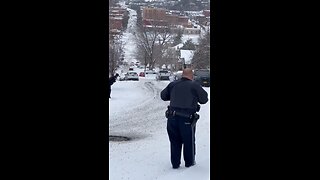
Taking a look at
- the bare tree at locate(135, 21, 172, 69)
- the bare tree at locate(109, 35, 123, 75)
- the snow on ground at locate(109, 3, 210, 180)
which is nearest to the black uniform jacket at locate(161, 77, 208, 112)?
the snow on ground at locate(109, 3, 210, 180)

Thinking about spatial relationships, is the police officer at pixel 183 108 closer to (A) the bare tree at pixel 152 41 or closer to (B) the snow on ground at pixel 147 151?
(B) the snow on ground at pixel 147 151

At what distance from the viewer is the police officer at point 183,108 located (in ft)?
20.1

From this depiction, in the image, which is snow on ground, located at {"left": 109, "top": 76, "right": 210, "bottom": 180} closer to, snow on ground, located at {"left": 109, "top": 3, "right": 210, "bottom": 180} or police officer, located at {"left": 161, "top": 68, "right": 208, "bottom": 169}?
snow on ground, located at {"left": 109, "top": 3, "right": 210, "bottom": 180}

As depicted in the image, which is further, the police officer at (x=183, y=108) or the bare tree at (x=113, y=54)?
the bare tree at (x=113, y=54)

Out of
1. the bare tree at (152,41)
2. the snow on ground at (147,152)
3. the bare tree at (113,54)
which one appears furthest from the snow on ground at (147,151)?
the bare tree at (152,41)

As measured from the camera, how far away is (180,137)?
6395 millimetres

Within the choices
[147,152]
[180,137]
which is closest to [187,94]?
[180,137]

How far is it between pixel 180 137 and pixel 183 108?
0.44m
